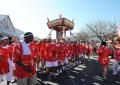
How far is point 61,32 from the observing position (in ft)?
76.0

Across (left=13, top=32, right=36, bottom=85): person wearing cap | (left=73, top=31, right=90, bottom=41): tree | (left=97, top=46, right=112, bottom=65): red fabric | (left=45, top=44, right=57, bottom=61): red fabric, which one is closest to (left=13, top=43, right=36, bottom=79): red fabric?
(left=13, top=32, right=36, bottom=85): person wearing cap

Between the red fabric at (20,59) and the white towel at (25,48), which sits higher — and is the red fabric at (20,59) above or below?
below

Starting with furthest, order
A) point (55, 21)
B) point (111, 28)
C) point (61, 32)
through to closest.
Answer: point (111, 28) < point (61, 32) < point (55, 21)

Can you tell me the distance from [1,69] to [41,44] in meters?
6.18

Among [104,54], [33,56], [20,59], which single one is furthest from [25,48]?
[104,54]

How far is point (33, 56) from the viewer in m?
10.6

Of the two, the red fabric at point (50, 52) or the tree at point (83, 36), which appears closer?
the red fabric at point (50, 52)

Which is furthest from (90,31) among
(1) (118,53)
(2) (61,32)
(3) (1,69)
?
(3) (1,69)

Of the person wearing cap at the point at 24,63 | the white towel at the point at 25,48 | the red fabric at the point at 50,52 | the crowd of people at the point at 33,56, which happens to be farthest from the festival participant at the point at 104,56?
the white towel at the point at 25,48

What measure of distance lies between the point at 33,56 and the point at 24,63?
13.8ft

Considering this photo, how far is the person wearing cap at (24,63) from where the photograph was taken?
6316 millimetres

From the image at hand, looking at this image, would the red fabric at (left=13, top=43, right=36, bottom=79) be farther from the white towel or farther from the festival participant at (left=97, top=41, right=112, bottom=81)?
the festival participant at (left=97, top=41, right=112, bottom=81)

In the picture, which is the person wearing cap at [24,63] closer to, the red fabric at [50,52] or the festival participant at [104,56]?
the red fabric at [50,52]

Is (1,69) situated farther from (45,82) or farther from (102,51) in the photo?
(102,51)
